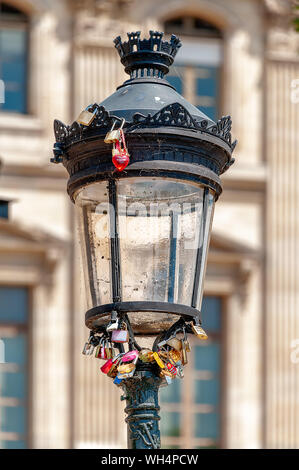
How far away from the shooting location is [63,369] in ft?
91.8

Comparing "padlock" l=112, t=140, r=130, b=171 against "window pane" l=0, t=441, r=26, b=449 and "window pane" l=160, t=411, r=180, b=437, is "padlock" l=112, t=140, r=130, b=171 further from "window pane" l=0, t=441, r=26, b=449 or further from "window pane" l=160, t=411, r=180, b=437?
"window pane" l=160, t=411, r=180, b=437

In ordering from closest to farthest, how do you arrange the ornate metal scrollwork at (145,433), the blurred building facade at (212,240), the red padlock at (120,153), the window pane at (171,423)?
the ornate metal scrollwork at (145,433) < the red padlock at (120,153) < the blurred building facade at (212,240) < the window pane at (171,423)

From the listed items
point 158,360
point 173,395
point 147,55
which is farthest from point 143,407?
point 173,395

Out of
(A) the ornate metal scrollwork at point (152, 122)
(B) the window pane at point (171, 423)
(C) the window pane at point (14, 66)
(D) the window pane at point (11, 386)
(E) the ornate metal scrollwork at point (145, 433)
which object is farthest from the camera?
(C) the window pane at point (14, 66)

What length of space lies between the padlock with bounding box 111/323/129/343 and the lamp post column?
0.19m

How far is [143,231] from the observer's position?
982 cm

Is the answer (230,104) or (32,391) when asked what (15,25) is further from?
(32,391)

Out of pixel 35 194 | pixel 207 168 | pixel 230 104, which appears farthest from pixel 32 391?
pixel 207 168

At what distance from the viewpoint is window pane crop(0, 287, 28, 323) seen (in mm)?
27969

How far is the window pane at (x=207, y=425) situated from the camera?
28.4 meters

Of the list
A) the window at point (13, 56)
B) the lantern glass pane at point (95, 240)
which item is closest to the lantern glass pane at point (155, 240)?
the lantern glass pane at point (95, 240)

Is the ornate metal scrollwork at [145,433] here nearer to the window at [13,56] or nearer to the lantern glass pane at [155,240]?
the lantern glass pane at [155,240]

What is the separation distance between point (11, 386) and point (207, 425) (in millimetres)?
2868

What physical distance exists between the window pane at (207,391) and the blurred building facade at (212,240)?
25mm
